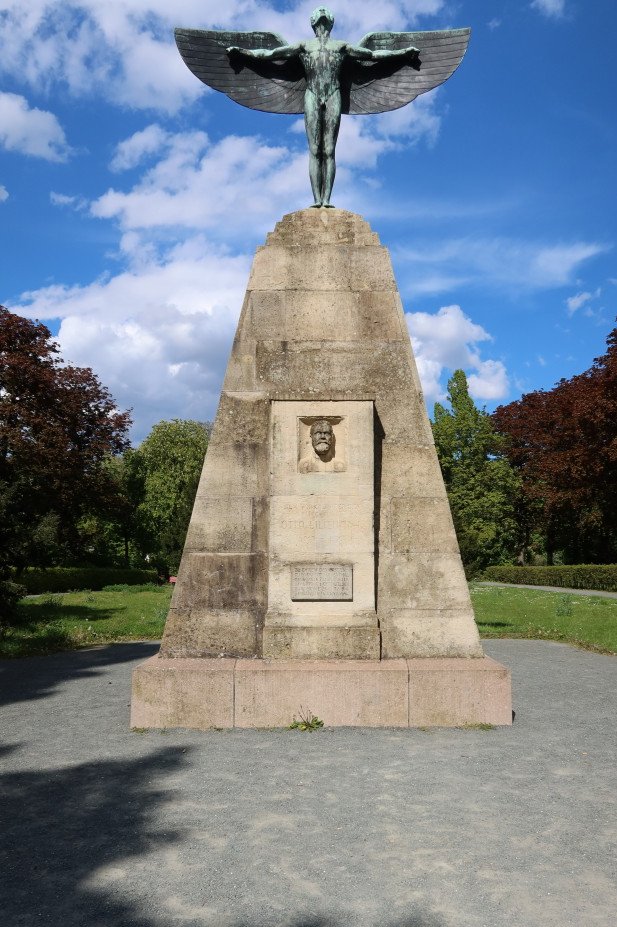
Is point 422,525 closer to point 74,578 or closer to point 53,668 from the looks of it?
point 53,668

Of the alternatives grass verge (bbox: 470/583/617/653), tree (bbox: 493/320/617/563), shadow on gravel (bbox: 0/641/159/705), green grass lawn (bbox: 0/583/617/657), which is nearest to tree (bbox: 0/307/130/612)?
green grass lawn (bbox: 0/583/617/657)

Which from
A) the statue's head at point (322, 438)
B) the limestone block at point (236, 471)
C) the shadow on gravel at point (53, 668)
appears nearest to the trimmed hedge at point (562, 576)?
the shadow on gravel at point (53, 668)

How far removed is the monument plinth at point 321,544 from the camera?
7.00m

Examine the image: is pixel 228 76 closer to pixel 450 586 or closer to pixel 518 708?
pixel 450 586

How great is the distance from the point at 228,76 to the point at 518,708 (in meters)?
8.26

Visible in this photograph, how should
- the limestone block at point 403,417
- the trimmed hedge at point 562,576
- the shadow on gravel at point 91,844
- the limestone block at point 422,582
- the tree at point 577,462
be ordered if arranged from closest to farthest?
the shadow on gravel at point 91,844, the limestone block at point 422,582, the limestone block at point 403,417, the trimmed hedge at point 562,576, the tree at point 577,462

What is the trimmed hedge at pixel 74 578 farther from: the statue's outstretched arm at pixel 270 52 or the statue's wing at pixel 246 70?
the statue's outstretched arm at pixel 270 52

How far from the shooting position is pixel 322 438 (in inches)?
295

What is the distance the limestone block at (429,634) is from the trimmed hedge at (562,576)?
27.1 meters

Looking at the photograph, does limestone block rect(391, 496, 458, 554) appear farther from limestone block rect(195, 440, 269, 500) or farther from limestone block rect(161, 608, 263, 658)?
limestone block rect(161, 608, 263, 658)

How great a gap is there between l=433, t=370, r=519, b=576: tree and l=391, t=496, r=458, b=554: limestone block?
3805 centimetres

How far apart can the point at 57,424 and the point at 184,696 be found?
2299cm

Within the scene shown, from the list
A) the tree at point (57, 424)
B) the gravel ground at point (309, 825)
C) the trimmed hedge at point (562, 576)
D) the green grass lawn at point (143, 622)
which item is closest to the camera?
the gravel ground at point (309, 825)

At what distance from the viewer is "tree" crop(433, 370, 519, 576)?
4638 cm
